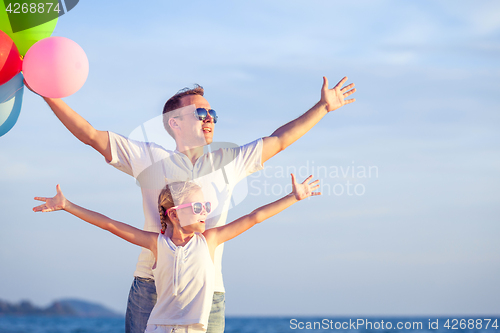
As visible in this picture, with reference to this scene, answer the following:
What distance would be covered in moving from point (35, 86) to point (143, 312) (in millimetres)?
1648

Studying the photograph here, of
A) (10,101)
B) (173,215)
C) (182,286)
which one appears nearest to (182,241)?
(173,215)

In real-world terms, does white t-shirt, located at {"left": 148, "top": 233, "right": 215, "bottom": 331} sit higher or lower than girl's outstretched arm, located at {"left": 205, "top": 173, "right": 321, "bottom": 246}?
lower

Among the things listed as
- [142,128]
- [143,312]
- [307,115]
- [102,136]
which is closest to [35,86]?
[102,136]

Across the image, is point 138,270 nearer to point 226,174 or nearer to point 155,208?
point 155,208

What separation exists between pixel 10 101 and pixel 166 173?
1273mm

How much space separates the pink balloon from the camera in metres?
3.41

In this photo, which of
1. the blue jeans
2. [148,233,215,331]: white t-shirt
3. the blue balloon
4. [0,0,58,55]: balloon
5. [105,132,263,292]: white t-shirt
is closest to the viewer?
[148,233,215,331]: white t-shirt

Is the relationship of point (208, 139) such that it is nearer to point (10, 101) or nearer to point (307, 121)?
point (307, 121)

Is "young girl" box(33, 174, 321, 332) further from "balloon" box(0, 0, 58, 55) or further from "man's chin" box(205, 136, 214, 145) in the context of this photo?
"balloon" box(0, 0, 58, 55)

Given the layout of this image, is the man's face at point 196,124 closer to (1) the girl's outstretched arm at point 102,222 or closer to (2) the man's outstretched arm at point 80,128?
(2) the man's outstretched arm at point 80,128

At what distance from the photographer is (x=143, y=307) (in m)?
3.38

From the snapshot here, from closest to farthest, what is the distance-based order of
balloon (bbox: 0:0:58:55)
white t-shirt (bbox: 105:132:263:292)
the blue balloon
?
white t-shirt (bbox: 105:132:263:292) → the blue balloon → balloon (bbox: 0:0:58:55)

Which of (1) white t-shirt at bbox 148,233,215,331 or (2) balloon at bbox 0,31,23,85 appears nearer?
(1) white t-shirt at bbox 148,233,215,331

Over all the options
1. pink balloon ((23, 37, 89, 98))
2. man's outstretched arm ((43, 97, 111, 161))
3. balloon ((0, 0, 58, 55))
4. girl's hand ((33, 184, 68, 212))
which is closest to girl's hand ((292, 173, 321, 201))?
man's outstretched arm ((43, 97, 111, 161))
